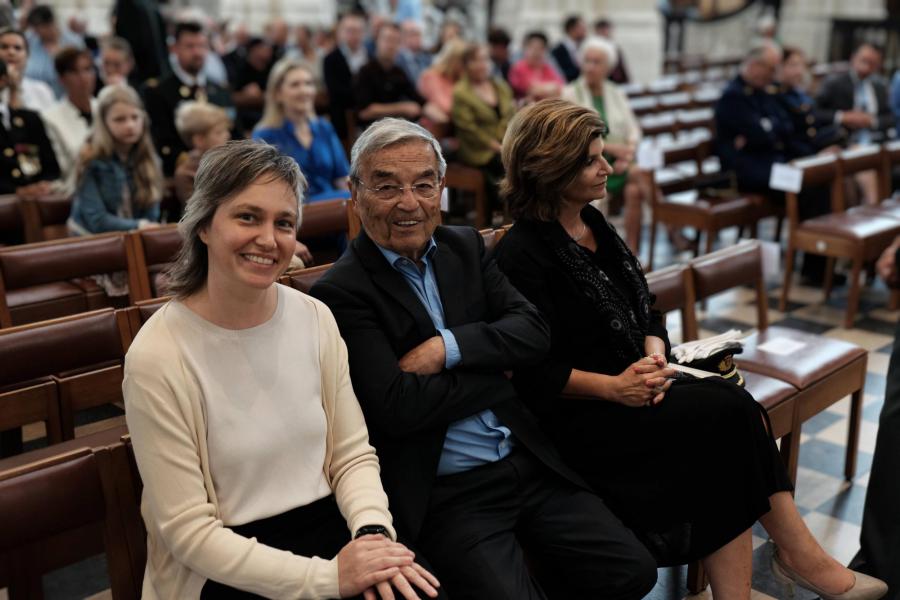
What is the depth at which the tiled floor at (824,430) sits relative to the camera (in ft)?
10.1

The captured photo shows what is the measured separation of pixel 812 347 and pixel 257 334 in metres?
2.49

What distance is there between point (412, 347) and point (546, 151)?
0.76m

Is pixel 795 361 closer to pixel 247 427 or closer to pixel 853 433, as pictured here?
pixel 853 433

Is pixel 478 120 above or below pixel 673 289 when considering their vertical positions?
above

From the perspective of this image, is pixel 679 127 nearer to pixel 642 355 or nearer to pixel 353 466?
pixel 642 355

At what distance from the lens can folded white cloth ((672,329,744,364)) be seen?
2.79 metres

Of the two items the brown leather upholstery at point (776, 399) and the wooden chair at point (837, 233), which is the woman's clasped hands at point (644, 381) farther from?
the wooden chair at point (837, 233)

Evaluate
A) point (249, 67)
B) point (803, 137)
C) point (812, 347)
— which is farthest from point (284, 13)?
point (812, 347)

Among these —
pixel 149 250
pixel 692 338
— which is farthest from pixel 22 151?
pixel 692 338

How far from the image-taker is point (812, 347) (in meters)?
3.61

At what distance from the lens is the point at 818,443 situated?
397cm

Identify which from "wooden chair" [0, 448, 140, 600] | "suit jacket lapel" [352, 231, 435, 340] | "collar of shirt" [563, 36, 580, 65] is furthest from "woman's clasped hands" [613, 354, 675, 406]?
"collar of shirt" [563, 36, 580, 65]

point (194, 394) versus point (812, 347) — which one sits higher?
point (194, 394)

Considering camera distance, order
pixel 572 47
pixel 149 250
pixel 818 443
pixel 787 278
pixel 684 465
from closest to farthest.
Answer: pixel 684 465 < pixel 149 250 < pixel 818 443 < pixel 787 278 < pixel 572 47
